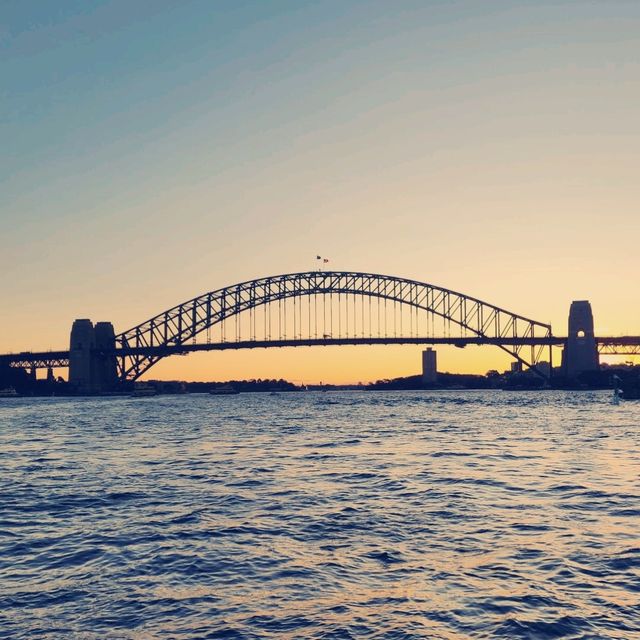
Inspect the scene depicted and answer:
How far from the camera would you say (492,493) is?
20.8 m

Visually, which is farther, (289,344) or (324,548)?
(289,344)

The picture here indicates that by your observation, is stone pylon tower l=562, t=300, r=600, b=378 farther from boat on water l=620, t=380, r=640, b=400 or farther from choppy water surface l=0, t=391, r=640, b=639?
choppy water surface l=0, t=391, r=640, b=639

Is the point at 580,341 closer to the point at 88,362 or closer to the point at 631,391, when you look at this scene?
the point at 631,391

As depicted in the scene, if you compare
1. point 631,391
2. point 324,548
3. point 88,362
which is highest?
point 88,362

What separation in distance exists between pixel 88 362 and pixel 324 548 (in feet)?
507

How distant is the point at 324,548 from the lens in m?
14.3

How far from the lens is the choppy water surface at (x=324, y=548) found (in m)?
10.2

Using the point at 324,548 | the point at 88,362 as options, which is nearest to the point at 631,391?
the point at 324,548

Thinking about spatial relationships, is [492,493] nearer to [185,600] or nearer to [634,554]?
[634,554]

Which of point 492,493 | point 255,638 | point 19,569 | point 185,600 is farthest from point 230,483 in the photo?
point 255,638

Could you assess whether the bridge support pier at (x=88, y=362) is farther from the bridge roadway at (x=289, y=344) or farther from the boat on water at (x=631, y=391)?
the boat on water at (x=631, y=391)

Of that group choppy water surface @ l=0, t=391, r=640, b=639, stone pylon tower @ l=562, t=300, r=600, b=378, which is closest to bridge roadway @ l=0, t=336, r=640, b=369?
stone pylon tower @ l=562, t=300, r=600, b=378

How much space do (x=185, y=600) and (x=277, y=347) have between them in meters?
123

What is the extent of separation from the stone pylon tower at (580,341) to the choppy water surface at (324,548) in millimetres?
130781
